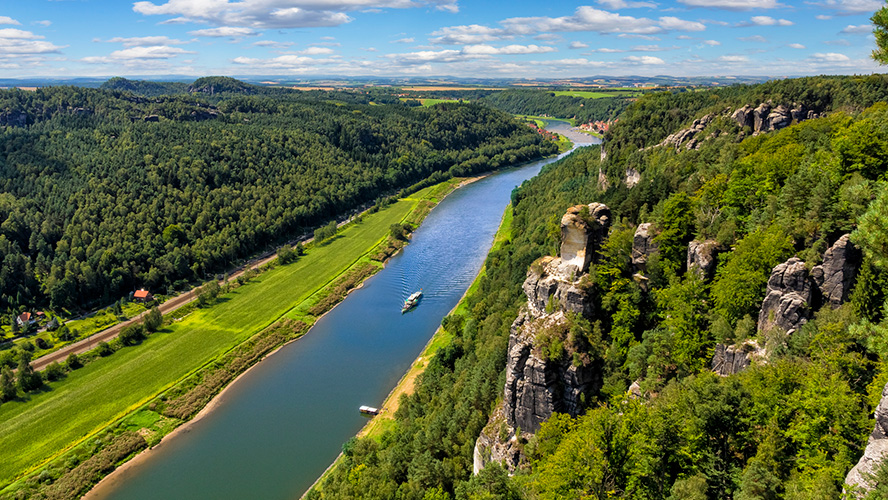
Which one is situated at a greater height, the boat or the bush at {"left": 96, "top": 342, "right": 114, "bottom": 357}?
the boat

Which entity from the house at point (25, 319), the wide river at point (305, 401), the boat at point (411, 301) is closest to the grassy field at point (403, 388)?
the wide river at point (305, 401)

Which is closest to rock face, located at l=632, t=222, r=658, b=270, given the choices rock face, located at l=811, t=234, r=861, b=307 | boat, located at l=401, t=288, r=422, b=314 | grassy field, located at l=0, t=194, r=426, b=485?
rock face, located at l=811, t=234, r=861, b=307

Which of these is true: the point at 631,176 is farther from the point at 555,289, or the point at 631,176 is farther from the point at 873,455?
the point at 873,455

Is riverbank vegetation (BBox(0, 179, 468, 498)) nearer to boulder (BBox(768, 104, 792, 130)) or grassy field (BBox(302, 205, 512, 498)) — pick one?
grassy field (BBox(302, 205, 512, 498))

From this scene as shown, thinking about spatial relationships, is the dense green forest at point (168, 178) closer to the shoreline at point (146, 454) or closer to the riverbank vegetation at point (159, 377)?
the riverbank vegetation at point (159, 377)

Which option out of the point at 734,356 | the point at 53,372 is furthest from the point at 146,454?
the point at 734,356

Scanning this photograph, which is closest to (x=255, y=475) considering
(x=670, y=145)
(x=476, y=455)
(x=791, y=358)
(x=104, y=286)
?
(x=476, y=455)
